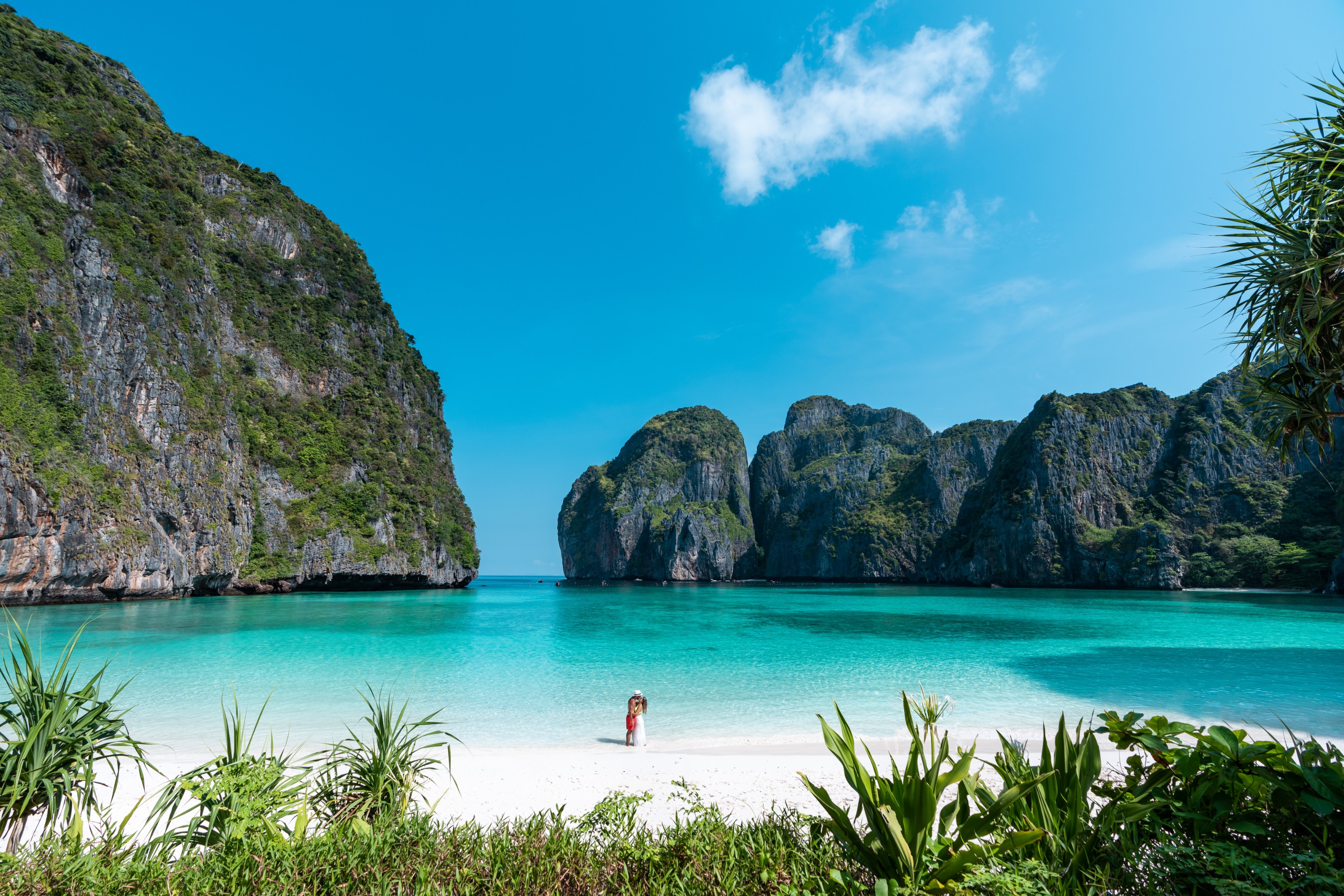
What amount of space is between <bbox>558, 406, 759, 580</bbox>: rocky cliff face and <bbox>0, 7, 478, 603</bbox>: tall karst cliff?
4994 centimetres

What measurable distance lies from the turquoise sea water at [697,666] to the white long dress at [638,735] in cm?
49

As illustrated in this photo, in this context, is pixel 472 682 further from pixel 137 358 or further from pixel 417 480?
pixel 417 480

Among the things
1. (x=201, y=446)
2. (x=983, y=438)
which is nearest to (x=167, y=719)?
(x=201, y=446)

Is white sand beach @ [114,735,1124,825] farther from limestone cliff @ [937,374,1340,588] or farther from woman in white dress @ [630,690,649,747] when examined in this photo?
limestone cliff @ [937,374,1340,588]

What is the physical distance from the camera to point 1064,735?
8.95 ft

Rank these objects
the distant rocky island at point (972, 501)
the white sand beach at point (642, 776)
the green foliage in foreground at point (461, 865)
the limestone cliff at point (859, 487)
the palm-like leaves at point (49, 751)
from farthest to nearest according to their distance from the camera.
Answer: the limestone cliff at point (859, 487), the distant rocky island at point (972, 501), the white sand beach at point (642, 776), the palm-like leaves at point (49, 751), the green foliage in foreground at point (461, 865)

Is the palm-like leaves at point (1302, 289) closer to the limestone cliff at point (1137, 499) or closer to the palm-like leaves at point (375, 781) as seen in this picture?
the palm-like leaves at point (375, 781)

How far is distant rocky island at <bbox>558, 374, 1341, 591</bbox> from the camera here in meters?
66.0

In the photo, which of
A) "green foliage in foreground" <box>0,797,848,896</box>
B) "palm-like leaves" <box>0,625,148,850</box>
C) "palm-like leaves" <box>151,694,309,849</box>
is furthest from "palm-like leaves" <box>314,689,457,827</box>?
"palm-like leaves" <box>0,625,148,850</box>

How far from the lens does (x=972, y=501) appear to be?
319 ft

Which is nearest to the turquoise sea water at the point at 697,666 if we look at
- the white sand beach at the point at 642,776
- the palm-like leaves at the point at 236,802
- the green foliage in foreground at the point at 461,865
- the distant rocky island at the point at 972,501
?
the white sand beach at the point at 642,776

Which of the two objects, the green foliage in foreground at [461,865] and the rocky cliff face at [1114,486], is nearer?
the green foliage in foreground at [461,865]

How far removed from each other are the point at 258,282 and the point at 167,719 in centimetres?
6027

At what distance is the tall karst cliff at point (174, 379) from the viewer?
29562mm
